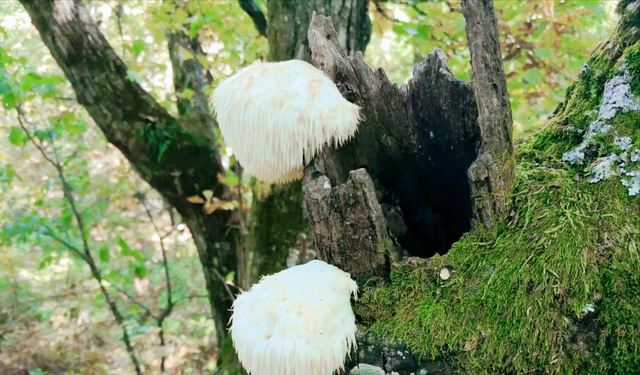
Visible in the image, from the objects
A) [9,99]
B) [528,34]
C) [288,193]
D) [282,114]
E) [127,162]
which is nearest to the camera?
[282,114]

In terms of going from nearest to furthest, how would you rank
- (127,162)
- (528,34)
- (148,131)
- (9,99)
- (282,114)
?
(282,114) → (148,131) → (9,99) → (528,34) → (127,162)

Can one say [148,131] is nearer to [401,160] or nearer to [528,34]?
[401,160]

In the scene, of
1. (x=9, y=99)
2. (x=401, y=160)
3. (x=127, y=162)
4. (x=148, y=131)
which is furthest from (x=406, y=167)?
(x=127, y=162)

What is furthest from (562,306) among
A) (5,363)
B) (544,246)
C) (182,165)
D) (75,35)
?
(5,363)

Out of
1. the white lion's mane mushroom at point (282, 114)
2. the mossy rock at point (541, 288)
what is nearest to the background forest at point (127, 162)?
the mossy rock at point (541, 288)

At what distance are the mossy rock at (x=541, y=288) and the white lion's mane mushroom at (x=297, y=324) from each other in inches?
5.5

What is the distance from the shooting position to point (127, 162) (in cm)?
821

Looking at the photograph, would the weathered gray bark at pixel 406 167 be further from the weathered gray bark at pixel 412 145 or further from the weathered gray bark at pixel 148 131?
the weathered gray bark at pixel 148 131

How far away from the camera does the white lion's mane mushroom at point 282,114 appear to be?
162 centimetres

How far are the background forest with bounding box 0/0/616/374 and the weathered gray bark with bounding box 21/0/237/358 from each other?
0.23m

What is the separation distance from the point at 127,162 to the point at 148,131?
4722mm

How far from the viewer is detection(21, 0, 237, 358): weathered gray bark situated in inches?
148

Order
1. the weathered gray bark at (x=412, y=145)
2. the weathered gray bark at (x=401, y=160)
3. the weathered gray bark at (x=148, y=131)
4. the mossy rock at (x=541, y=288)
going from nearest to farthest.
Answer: the mossy rock at (x=541, y=288)
the weathered gray bark at (x=401, y=160)
the weathered gray bark at (x=412, y=145)
the weathered gray bark at (x=148, y=131)

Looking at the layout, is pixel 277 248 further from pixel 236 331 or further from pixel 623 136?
pixel 623 136
